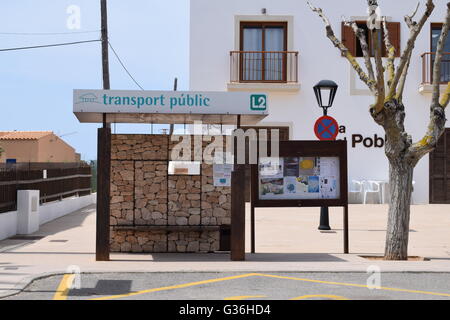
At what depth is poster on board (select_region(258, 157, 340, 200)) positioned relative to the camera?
12.7m

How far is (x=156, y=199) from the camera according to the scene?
1260 centimetres

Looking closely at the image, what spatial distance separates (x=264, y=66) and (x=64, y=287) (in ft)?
64.8

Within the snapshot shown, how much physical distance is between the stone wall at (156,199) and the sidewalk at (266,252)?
450 millimetres

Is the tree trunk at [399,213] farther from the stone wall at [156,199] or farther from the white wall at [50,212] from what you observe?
the white wall at [50,212]

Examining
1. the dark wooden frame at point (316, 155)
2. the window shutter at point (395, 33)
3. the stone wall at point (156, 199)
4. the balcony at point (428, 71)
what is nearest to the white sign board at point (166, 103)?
the stone wall at point (156, 199)

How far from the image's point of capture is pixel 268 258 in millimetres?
12031

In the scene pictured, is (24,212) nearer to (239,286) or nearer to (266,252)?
(266,252)

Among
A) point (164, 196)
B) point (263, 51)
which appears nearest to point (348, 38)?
point (263, 51)

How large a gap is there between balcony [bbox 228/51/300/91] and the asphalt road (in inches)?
690

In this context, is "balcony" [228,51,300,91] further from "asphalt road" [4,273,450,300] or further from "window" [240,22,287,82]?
"asphalt road" [4,273,450,300]

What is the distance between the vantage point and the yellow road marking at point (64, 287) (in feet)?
26.8

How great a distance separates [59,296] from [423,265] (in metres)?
5.87

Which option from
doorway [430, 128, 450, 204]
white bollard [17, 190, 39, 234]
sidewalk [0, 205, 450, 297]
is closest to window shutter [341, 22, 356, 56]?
doorway [430, 128, 450, 204]
